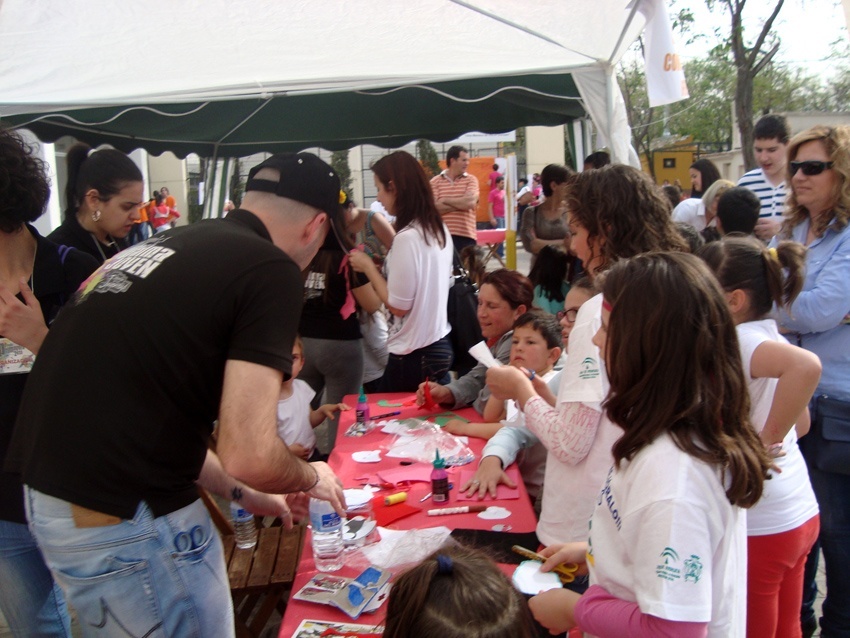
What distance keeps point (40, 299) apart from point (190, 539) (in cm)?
89

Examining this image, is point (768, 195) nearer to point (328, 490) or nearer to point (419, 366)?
point (419, 366)

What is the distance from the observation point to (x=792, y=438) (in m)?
2.04

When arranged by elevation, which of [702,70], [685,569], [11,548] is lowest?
[11,548]

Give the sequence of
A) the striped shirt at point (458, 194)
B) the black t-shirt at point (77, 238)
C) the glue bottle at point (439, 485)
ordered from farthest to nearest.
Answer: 1. the striped shirt at point (458, 194)
2. the black t-shirt at point (77, 238)
3. the glue bottle at point (439, 485)

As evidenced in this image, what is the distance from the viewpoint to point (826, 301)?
248 centimetres

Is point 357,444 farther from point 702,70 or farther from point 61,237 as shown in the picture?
point 702,70

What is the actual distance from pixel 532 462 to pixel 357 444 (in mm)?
732

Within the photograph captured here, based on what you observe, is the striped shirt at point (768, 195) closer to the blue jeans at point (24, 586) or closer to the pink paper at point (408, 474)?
the pink paper at point (408, 474)

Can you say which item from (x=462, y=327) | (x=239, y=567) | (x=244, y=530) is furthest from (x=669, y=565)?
(x=462, y=327)

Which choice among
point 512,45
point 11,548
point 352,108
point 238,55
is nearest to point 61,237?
point 11,548

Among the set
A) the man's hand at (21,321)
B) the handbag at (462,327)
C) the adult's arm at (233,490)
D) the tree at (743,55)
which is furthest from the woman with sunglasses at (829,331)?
the tree at (743,55)

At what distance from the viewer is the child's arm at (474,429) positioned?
9.70 feet

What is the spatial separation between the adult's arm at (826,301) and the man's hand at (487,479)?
3.71 ft

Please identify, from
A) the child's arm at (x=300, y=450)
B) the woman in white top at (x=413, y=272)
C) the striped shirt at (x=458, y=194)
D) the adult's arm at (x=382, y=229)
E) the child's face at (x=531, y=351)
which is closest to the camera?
the child's face at (x=531, y=351)
